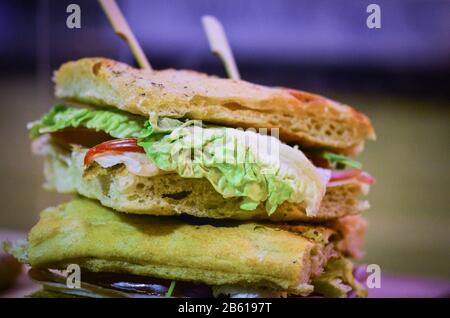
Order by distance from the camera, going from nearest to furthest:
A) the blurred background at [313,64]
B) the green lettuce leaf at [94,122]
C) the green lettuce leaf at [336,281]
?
the green lettuce leaf at [94,122] < the green lettuce leaf at [336,281] < the blurred background at [313,64]

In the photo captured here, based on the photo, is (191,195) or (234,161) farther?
(191,195)

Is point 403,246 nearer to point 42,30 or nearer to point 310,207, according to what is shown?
point 310,207

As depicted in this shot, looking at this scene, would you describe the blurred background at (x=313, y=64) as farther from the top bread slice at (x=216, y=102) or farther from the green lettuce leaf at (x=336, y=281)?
the green lettuce leaf at (x=336, y=281)

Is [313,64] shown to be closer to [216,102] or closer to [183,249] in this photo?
[216,102]

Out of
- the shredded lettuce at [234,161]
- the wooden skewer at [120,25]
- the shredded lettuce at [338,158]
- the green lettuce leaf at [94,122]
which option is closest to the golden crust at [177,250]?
the shredded lettuce at [234,161]

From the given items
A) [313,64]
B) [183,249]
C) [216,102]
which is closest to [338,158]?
[216,102]

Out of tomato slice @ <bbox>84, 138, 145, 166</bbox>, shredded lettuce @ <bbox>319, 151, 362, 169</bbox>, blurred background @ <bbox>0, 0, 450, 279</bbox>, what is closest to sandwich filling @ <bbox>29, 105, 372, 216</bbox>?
tomato slice @ <bbox>84, 138, 145, 166</bbox>
